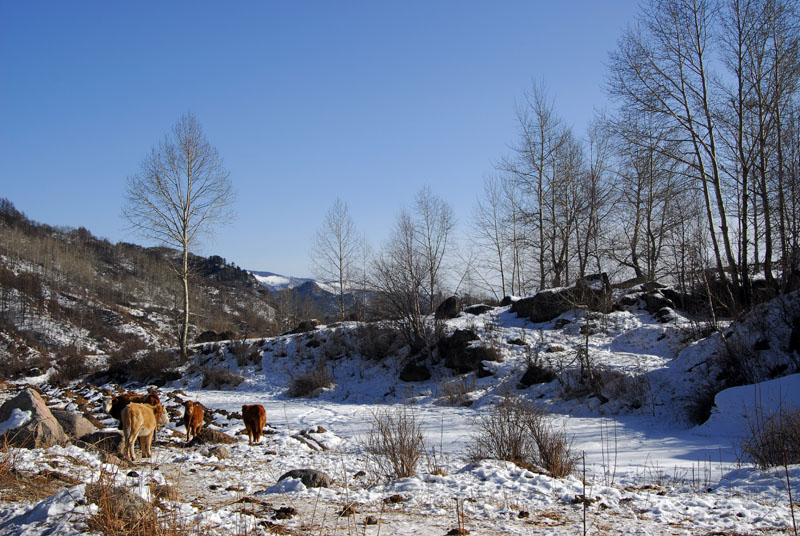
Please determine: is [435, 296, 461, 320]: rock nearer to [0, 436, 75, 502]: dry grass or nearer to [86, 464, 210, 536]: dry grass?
[0, 436, 75, 502]: dry grass

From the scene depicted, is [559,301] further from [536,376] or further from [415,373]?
[415,373]

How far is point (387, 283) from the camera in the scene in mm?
20656

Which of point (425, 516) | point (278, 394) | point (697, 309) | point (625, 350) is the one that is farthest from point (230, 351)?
point (425, 516)

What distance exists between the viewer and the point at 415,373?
1864 centimetres

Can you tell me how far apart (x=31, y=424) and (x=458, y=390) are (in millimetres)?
11745

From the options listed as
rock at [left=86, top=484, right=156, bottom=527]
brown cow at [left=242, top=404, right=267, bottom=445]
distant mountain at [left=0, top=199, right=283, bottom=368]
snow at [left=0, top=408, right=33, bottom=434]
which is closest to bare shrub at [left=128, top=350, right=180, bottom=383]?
distant mountain at [left=0, top=199, right=283, bottom=368]

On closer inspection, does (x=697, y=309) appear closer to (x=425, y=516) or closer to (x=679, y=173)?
(x=679, y=173)

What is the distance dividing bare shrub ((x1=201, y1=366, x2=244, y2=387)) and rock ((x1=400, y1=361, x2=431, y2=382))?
7501mm

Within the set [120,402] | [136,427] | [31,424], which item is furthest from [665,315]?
[31,424]

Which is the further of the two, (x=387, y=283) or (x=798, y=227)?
(x=387, y=283)

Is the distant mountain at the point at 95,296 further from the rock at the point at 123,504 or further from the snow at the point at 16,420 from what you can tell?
the rock at the point at 123,504

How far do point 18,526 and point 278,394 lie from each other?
17.3 meters

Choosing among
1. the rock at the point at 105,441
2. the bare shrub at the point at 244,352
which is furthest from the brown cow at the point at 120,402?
the bare shrub at the point at 244,352

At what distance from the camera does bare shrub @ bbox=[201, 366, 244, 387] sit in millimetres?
21266
